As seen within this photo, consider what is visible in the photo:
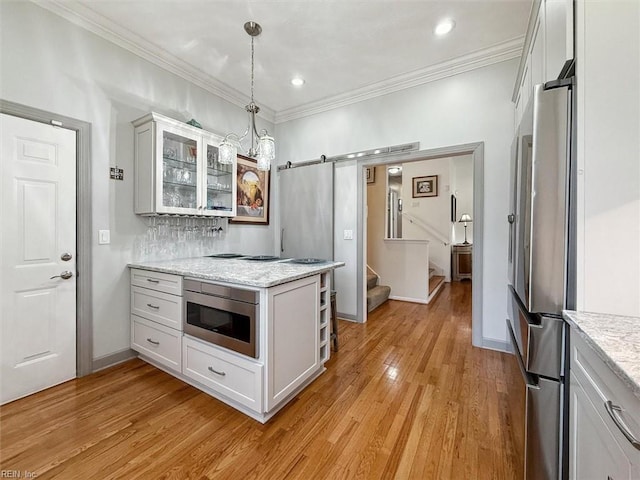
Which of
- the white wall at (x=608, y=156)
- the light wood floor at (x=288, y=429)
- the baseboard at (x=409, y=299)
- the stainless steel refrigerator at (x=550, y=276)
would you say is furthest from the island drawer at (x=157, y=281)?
the baseboard at (x=409, y=299)

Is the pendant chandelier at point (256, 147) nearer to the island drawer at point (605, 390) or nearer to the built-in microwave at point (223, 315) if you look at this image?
the built-in microwave at point (223, 315)

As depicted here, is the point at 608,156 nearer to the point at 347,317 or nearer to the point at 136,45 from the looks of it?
the point at 347,317

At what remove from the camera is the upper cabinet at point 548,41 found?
1.12 metres

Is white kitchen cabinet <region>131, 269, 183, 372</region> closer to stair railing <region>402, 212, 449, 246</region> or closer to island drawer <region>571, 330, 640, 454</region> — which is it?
island drawer <region>571, 330, 640, 454</region>

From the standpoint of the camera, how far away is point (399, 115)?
3.18 m

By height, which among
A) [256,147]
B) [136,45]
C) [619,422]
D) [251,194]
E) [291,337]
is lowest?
[291,337]

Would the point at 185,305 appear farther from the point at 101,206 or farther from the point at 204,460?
the point at 101,206

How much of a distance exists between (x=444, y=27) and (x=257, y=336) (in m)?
2.95

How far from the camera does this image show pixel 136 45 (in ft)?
8.24

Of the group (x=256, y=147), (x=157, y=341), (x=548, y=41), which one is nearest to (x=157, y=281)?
(x=157, y=341)

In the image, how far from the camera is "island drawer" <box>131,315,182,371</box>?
2117mm

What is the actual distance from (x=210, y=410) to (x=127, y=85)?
2.88 metres

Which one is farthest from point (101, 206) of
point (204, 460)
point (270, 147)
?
point (204, 460)

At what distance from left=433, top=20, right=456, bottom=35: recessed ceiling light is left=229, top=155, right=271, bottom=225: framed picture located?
8.14 feet
